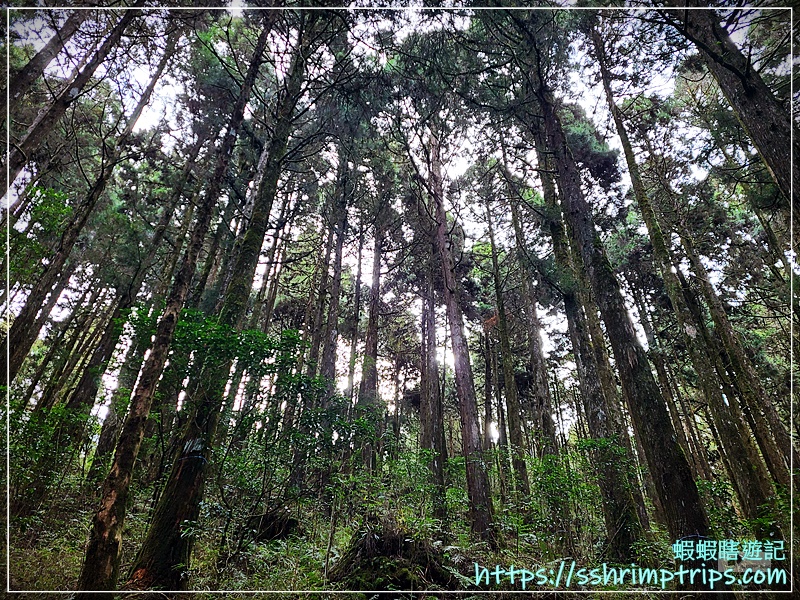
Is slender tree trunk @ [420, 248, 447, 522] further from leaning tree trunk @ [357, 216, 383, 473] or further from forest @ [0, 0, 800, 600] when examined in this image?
leaning tree trunk @ [357, 216, 383, 473]

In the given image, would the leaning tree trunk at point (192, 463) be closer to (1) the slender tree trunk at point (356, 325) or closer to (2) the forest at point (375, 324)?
(2) the forest at point (375, 324)

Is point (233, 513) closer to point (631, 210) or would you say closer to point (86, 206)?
point (86, 206)

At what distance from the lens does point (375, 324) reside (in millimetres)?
13977

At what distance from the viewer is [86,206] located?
7.13 metres

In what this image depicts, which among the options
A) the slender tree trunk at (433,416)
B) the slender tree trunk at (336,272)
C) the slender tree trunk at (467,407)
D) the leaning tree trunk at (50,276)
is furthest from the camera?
the slender tree trunk at (336,272)

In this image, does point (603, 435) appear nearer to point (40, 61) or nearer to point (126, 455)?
point (126, 455)

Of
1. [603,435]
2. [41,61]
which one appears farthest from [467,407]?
[41,61]

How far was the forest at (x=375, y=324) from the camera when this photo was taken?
4.48 m

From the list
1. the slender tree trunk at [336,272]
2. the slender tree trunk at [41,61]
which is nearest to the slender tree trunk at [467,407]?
the slender tree trunk at [336,272]

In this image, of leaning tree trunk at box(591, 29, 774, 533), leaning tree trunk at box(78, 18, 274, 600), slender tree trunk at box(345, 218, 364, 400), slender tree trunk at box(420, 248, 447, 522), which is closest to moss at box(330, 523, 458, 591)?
leaning tree trunk at box(78, 18, 274, 600)

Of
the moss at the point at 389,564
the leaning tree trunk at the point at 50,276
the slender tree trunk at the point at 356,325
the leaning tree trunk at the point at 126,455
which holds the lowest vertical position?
the moss at the point at 389,564

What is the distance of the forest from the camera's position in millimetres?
4480

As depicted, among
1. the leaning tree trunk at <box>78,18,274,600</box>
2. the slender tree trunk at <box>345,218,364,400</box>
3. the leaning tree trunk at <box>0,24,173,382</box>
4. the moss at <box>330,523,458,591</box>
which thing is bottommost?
the moss at <box>330,523,458,591</box>

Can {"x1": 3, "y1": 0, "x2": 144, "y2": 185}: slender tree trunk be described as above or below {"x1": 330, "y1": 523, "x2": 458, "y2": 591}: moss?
above
